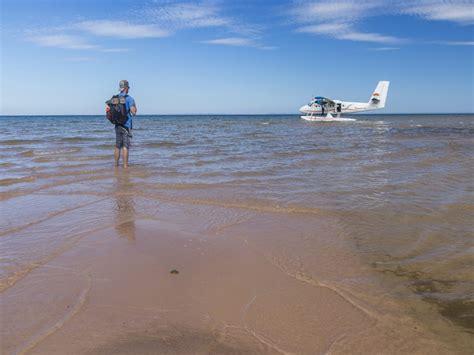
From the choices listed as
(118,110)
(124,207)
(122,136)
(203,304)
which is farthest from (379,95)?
(203,304)

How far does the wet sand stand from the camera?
227cm

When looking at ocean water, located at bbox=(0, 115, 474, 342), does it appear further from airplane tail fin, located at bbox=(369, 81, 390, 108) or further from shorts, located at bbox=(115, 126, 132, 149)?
airplane tail fin, located at bbox=(369, 81, 390, 108)

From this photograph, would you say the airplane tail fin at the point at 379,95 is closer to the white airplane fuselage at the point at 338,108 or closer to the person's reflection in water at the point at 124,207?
the white airplane fuselage at the point at 338,108

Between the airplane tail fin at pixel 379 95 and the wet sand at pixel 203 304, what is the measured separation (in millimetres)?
52418

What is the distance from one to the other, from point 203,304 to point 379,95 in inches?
2152

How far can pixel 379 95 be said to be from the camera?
5181 cm

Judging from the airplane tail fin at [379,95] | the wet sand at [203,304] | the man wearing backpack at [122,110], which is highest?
the airplane tail fin at [379,95]

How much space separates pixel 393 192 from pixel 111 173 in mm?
6501

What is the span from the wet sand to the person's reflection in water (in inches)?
18.5

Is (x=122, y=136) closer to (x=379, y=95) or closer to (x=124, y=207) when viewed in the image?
(x=124, y=207)

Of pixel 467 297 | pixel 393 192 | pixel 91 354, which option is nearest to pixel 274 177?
pixel 393 192

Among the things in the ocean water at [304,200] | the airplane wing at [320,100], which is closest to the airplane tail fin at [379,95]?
the airplane wing at [320,100]

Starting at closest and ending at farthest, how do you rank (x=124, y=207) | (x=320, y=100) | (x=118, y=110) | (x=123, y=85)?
1. (x=124, y=207)
2. (x=123, y=85)
3. (x=118, y=110)
4. (x=320, y=100)

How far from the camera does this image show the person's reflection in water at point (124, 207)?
4509 millimetres
